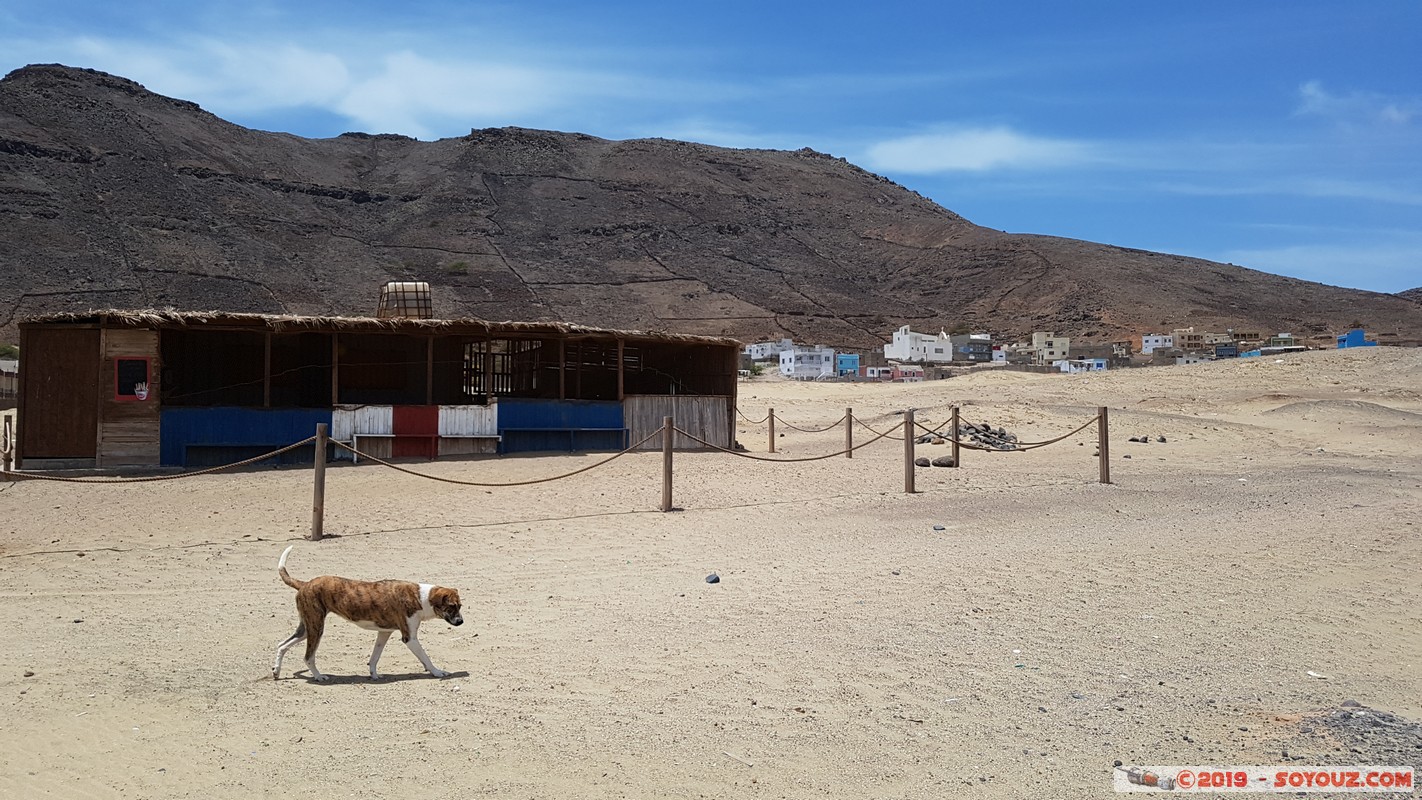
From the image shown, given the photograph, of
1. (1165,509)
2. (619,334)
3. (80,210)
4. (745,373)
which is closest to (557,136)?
(80,210)

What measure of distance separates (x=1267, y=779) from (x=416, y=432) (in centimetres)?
1604

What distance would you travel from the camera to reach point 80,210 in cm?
7725

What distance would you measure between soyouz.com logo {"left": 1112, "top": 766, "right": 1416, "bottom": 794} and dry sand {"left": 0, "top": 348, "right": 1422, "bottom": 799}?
150 mm

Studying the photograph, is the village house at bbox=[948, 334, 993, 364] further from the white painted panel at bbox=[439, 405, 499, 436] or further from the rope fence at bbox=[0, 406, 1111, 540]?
the white painted panel at bbox=[439, 405, 499, 436]

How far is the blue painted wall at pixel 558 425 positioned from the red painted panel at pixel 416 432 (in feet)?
4.04

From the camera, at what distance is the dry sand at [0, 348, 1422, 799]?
437cm

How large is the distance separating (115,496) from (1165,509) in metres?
13.8

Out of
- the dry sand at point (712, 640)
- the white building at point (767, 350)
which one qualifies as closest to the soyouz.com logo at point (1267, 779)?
the dry sand at point (712, 640)

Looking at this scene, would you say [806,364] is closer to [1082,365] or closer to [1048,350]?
[1082,365]

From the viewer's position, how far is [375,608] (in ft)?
18.2

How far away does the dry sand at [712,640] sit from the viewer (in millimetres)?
4367

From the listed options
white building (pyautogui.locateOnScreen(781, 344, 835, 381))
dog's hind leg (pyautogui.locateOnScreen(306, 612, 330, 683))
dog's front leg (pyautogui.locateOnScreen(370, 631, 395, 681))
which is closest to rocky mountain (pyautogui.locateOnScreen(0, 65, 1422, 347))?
white building (pyautogui.locateOnScreen(781, 344, 835, 381))

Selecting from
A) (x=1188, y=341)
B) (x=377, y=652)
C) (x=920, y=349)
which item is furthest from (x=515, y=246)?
(x=377, y=652)

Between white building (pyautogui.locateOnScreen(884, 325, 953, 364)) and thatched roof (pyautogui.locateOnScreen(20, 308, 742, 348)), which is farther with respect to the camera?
white building (pyautogui.locateOnScreen(884, 325, 953, 364))
